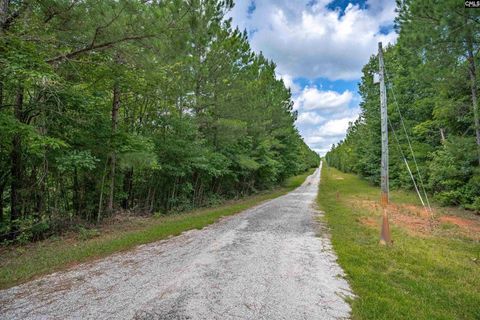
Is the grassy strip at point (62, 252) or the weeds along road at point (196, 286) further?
the grassy strip at point (62, 252)

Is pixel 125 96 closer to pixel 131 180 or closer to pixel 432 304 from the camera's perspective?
pixel 131 180

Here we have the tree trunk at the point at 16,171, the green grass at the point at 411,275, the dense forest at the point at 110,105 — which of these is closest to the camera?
the green grass at the point at 411,275

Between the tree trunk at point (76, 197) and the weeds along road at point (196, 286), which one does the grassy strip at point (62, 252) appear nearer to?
the weeds along road at point (196, 286)

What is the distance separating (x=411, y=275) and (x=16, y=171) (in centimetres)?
963

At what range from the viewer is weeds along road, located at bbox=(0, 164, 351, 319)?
10.6ft

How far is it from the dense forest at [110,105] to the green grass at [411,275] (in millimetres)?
6123

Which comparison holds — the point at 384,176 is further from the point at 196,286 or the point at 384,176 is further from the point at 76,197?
the point at 76,197

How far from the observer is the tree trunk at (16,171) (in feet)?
22.6

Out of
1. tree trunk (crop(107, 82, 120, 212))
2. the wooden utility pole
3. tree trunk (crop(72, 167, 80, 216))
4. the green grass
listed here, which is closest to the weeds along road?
the green grass

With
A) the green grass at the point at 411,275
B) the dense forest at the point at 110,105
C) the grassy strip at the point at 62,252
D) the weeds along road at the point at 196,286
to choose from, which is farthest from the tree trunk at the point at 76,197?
the green grass at the point at 411,275

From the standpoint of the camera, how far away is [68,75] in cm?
711

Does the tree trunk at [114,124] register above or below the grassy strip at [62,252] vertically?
above

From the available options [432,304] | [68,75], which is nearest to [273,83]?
[68,75]

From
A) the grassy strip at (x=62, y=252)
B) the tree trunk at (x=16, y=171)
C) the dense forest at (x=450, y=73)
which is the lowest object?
the grassy strip at (x=62, y=252)
